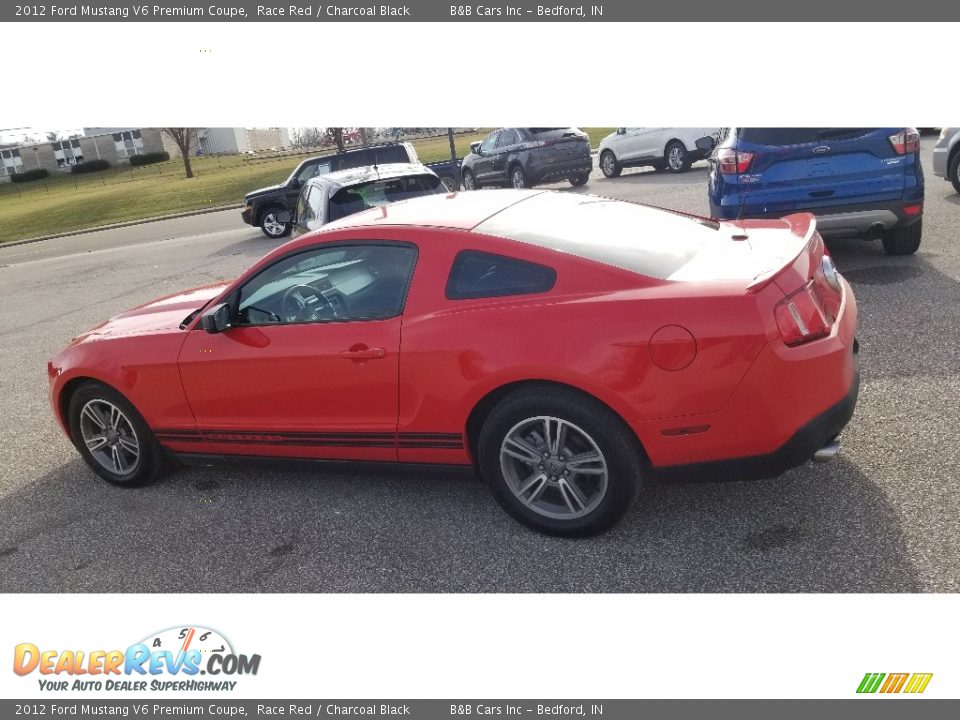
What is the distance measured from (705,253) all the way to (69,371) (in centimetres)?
372

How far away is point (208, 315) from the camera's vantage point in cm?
456

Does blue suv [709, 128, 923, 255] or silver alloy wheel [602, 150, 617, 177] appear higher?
blue suv [709, 128, 923, 255]

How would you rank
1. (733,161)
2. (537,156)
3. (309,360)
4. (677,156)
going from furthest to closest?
(677,156) < (537,156) < (733,161) < (309,360)

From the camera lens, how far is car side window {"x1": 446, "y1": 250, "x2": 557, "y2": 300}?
3.81m

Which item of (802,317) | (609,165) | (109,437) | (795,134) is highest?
(795,134)

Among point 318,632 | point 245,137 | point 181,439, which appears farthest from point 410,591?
point 245,137

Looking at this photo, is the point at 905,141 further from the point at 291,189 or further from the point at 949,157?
the point at 291,189

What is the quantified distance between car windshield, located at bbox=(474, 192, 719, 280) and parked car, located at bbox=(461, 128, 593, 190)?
49.6ft

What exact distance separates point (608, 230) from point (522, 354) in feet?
3.00

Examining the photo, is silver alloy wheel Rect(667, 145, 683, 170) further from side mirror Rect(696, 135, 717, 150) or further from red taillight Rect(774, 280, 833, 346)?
red taillight Rect(774, 280, 833, 346)

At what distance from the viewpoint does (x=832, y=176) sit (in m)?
7.46

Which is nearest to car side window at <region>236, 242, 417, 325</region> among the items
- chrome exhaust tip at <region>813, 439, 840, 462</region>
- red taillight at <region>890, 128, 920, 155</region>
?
chrome exhaust tip at <region>813, 439, 840, 462</region>

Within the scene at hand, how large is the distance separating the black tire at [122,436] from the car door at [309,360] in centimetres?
44

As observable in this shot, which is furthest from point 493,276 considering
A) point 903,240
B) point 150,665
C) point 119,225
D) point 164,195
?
point 164,195
